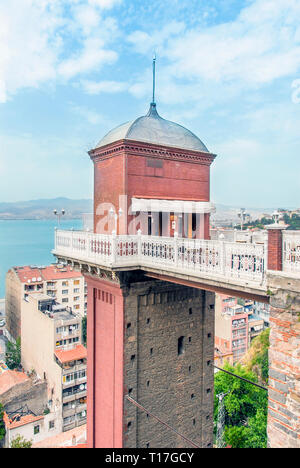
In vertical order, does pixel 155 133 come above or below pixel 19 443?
above

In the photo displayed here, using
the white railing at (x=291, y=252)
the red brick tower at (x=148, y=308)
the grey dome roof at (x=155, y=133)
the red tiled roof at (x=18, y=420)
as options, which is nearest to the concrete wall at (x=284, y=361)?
the white railing at (x=291, y=252)

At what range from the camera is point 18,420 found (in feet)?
91.0

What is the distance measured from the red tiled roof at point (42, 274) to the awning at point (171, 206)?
4097 cm

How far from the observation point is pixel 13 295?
50.0 metres

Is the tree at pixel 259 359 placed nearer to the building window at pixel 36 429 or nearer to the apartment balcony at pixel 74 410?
the apartment balcony at pixel 74 410

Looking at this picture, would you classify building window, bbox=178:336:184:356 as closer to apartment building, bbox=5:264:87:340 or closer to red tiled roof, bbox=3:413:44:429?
red tiled roof, bbox=3:413:44:429

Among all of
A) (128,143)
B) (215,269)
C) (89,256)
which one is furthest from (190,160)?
(215,269)

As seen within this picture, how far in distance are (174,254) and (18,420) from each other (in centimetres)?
2808

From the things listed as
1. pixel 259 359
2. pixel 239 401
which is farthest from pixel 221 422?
pixel 259 359

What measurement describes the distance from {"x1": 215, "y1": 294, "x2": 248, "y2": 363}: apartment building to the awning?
34.5 metres

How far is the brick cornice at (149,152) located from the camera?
9.94 meters

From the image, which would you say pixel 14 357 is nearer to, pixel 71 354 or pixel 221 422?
pixel 71 354

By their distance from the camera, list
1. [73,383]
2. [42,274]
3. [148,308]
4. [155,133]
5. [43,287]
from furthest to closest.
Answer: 1. [42,274]
2. [43,287]
3. [73,383]
4. [155,133]
5. [148,308]
